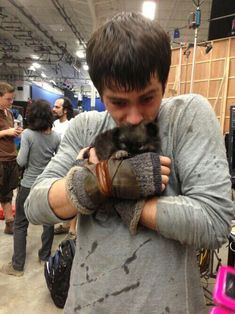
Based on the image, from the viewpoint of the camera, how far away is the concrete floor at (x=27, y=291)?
2.65m

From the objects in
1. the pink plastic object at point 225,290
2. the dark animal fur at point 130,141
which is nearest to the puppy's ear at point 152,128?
the dark animal fur at point 130,141

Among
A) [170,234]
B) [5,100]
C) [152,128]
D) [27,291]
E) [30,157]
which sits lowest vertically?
[27,291]

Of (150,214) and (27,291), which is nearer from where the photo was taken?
(150,214)

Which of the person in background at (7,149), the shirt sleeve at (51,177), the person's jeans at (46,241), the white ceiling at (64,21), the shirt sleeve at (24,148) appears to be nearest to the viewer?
the shirt sleeve at (51,177)

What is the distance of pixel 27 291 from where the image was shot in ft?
9.51

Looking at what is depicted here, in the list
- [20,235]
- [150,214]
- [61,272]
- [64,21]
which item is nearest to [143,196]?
[150,214]

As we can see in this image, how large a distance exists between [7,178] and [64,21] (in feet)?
28.1

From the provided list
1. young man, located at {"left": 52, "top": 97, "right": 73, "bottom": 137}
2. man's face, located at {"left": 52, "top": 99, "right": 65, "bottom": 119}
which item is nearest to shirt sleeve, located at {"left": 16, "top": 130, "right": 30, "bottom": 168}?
young man, located at {"left": 52, "top": 97, "right": 73, "bottom": 137}

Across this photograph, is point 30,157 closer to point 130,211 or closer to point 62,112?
point 62,112

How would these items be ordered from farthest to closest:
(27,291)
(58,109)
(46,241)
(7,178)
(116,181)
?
(58,109), (7,178), (46,241), (27,291), (116,181)

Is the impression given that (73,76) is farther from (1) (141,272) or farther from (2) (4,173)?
(1) (141,272)

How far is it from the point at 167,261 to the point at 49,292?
2.51m

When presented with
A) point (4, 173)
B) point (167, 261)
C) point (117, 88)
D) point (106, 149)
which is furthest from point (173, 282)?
point (4, 173)

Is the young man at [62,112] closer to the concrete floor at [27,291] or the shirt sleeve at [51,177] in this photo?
the concrete floor at [27,291]
